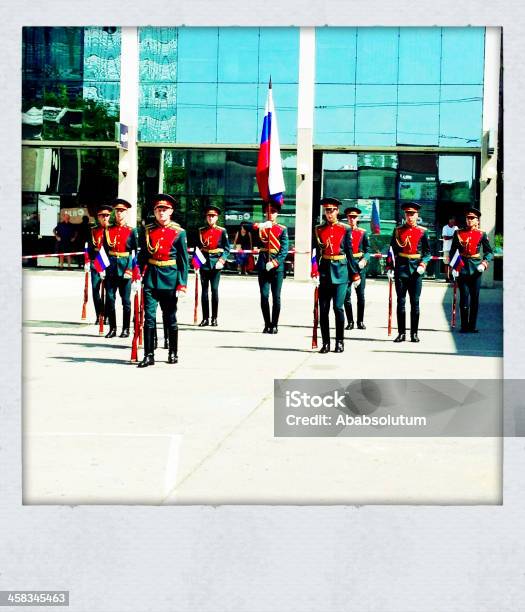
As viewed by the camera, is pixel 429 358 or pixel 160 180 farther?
pixel 160 180

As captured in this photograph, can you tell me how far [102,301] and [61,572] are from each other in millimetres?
11944

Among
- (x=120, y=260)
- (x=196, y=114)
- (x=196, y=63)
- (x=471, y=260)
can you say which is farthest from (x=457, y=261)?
(x=196, y=114)

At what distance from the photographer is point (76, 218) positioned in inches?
1345

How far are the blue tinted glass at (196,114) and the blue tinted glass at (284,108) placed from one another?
1.31m

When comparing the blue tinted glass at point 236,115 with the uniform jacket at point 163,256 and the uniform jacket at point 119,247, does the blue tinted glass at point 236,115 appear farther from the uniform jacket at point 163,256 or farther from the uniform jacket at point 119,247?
the uniform jacket at point 163,256

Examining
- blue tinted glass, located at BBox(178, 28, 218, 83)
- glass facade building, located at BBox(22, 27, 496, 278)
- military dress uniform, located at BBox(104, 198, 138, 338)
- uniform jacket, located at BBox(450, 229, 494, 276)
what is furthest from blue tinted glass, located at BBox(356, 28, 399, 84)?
military dress uniform, located at BBox(104, 198, 138, 338)

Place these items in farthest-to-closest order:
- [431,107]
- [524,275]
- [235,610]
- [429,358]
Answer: [431,107] → [429,358] → [524,275] → [235,610]

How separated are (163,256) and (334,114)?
21135 mm

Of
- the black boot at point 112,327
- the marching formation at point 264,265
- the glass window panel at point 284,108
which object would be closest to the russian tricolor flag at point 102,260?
the marching formation at point 264,265

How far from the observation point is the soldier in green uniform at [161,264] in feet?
39.5

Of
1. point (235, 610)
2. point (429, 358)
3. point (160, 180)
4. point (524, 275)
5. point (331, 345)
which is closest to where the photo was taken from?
point (235, 610)

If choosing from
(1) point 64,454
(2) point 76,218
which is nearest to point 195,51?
(2) point 76,218

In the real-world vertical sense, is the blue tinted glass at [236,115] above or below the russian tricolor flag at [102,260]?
above
